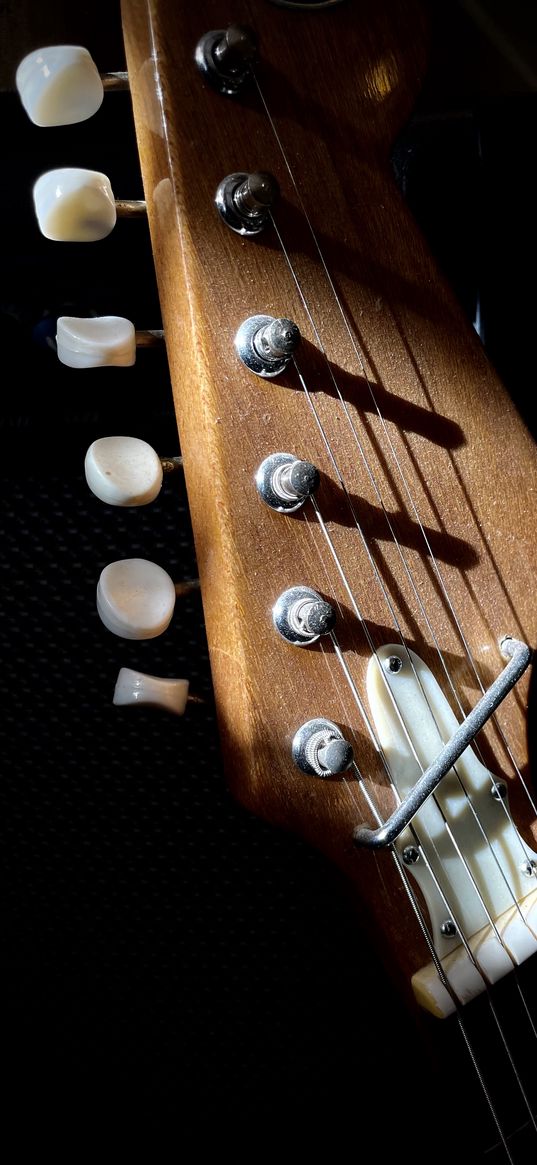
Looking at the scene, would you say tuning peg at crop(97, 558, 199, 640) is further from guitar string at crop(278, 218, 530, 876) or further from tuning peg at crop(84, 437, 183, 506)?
guitar string at crop(278, 218, 530, 876)

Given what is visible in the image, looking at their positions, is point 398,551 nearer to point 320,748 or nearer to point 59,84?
point 320,748

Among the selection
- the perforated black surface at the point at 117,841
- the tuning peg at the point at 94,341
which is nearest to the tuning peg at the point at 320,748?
the tuning peg at the point at 94,341

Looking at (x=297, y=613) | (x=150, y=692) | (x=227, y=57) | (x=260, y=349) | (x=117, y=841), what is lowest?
(x=117, y=841)

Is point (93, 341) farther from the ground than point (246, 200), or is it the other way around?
point (246, 200)

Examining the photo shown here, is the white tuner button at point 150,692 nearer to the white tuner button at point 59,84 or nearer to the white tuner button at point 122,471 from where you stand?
the white tuner button at point 122,471

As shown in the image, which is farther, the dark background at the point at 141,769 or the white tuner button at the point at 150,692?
the dark background at the point at 141,769

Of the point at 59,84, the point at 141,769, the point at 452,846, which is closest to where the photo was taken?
the point at 59,84

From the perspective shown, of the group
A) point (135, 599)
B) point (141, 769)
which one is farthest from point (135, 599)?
point (141, 769)
